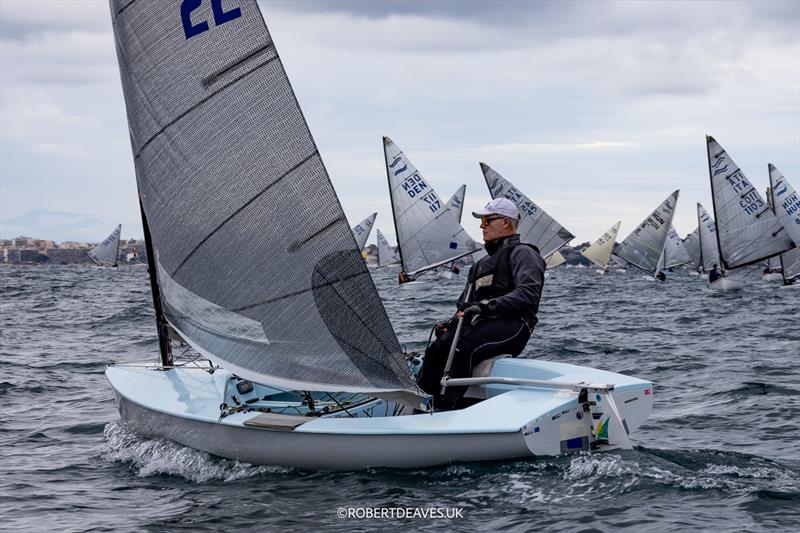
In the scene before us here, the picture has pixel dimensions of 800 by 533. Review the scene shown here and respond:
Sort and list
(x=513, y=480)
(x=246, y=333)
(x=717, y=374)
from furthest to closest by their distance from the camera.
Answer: (x=717, y=374)
(x=246, y=333)
(x=513, y=480)

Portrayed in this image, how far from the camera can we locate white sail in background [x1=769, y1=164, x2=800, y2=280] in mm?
34438

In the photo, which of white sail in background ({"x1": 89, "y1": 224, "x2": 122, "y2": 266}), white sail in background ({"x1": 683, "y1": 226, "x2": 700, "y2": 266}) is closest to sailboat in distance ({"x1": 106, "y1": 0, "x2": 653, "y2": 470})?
white sail in background ({"x1": 683, "y1": 226, "x2": 700, "y2": 266})

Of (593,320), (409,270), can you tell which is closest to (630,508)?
(593,320)

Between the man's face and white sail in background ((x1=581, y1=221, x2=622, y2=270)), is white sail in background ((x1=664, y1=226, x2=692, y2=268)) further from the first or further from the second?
the man's face

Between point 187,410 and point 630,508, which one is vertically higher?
point 187,410

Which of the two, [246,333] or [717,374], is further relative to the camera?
[717,374]

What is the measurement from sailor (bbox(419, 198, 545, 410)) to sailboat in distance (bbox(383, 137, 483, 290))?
2512cm

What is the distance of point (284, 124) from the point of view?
5.85 meters

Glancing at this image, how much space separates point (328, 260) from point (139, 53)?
2082 millimetres

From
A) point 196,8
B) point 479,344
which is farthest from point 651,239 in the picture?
point 196,8

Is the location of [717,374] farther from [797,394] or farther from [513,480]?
[513,480]

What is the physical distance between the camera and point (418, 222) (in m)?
32.5

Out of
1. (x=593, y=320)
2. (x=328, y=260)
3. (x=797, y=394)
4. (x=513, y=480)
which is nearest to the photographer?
(x=513, y=480)

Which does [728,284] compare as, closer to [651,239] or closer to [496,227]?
[651,239]
